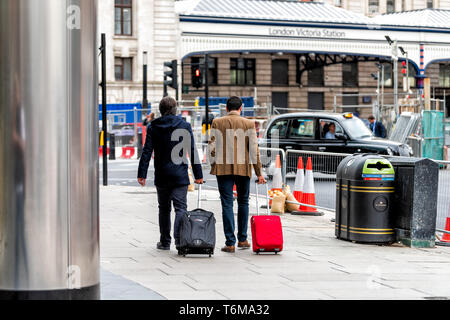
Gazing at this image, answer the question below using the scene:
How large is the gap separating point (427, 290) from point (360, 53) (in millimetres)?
46644

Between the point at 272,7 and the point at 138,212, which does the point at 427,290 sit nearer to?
the point at 138,212

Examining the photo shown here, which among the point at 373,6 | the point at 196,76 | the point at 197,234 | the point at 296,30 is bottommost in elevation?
the point at 197,234

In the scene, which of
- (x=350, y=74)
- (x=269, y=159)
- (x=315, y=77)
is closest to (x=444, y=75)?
(x=350, y=74)

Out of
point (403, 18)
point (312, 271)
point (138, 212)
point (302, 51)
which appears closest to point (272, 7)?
point (302, 51)

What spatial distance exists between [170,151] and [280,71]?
5256 centimetres

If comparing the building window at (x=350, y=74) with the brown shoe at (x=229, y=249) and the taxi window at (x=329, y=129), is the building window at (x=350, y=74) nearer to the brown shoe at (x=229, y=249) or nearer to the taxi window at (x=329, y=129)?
the taxi window at (x=329, y=129)

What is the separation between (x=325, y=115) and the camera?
63.1 ft

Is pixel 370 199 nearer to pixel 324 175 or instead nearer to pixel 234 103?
pixel 234 103

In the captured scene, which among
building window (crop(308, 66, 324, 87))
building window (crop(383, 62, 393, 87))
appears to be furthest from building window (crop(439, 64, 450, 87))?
building window (crop(308, 66, 324, 87))

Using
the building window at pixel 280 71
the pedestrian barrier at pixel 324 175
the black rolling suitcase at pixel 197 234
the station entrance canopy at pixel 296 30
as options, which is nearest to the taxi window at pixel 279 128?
the pedestrian barrier at pixel 324 175

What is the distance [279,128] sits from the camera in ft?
64.4

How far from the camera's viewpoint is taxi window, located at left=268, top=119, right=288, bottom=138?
769 inches

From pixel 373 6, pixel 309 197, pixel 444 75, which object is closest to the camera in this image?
pixel 309 197

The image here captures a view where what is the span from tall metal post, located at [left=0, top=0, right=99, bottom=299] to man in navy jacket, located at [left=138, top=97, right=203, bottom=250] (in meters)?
3.64
